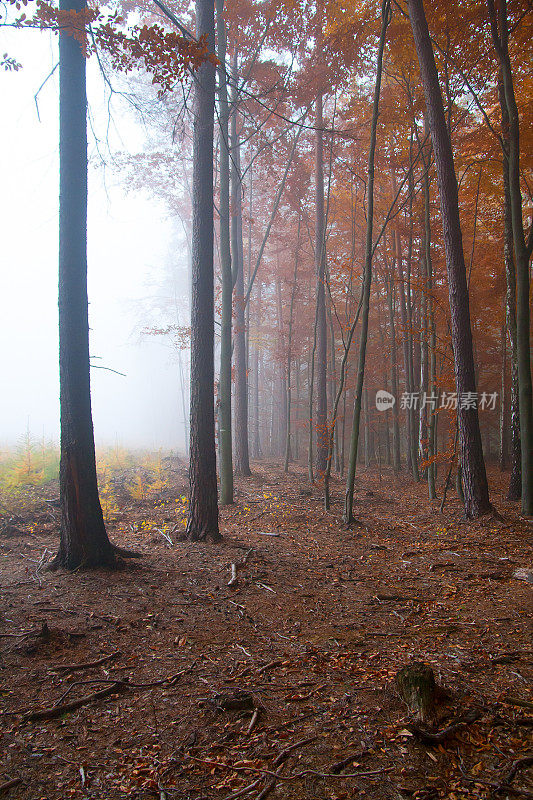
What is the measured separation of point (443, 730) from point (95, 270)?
189 feet

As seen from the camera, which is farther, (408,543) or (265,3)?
(265,3)

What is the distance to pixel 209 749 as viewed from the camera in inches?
72.9

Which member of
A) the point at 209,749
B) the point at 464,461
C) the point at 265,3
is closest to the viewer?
the point at 209,749

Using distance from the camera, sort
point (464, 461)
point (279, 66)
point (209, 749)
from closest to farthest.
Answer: point (209, 749)
point (464, 461)
point (279, 66)


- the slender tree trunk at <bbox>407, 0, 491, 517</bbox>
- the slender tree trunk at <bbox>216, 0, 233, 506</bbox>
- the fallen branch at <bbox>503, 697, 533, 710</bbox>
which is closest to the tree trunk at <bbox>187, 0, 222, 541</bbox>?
the slender tree trunk at <bbox>216, 0, 233, 506</bbox>

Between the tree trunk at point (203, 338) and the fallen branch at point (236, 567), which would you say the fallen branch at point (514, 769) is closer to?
the fallen branch at point (236, 567)

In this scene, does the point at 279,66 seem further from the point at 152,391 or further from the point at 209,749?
the point at 152,391

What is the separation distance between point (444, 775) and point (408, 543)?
13.7 feet

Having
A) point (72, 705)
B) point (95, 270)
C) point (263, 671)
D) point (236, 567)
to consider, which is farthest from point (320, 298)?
point (95, 270)

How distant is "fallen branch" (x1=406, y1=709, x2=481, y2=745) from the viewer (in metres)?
1.82

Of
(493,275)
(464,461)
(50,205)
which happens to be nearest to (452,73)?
(493,275)

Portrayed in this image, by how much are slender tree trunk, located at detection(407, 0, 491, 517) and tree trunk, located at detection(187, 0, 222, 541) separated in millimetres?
3237

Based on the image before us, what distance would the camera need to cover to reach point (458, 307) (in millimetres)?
6172

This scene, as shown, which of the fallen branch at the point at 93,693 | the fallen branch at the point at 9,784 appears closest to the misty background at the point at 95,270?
the fallen branch at the point at 93,693
